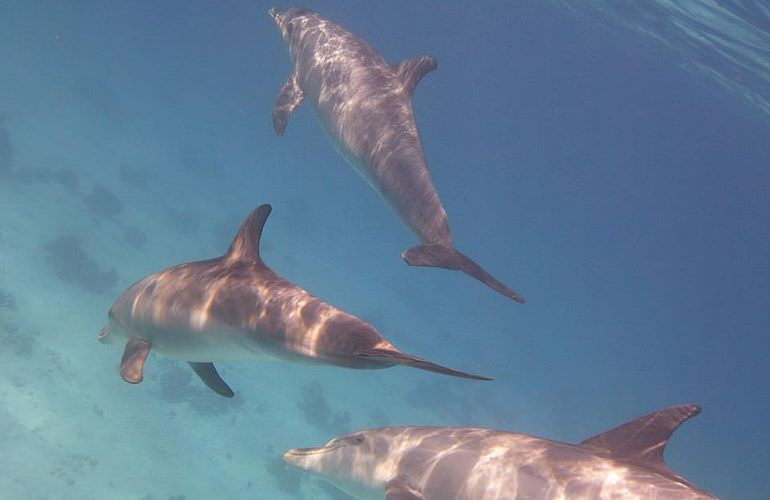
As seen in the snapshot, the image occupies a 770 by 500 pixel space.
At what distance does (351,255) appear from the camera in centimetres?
5303

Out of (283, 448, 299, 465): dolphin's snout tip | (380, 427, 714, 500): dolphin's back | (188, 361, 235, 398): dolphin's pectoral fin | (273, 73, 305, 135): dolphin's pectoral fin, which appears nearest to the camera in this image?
(380, 427, 714, 500): dolphin's back

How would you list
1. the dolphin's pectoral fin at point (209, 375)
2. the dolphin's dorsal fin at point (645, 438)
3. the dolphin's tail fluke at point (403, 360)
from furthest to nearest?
the dolphin's pectoral fin at point (209, 375) → the dolphin's dorsal fin at point (645, 438) → the dolphin's tail fluke at point (403, 360)

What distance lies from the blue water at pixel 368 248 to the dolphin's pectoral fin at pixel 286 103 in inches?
488

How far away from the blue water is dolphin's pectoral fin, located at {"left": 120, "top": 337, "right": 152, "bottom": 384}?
1127 cm

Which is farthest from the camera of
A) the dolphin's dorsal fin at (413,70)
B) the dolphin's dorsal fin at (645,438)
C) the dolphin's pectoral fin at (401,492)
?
the dolphin's dorsal fin at (413,70)

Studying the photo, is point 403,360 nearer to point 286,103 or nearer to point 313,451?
point 313,451

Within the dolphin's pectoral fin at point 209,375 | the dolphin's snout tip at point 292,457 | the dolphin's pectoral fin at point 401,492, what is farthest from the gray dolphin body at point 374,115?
the dolphin's pectoral fin at point 209,375

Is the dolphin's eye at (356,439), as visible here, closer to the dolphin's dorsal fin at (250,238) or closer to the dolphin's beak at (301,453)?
the dolphin's beak at (301,453)

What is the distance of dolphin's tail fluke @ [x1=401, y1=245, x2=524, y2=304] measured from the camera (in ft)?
18.6

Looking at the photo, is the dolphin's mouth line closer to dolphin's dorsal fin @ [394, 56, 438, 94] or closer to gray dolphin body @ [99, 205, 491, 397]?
gray dolphin body @ [99, 205, 491, 397]

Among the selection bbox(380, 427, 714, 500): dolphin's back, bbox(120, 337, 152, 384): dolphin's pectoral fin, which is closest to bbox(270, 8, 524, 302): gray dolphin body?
bbox(380, 427, 714, 500): dolphin's back

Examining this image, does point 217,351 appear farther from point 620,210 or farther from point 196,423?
point 620,210

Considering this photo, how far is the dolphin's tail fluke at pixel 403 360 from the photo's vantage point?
3572 millimetres

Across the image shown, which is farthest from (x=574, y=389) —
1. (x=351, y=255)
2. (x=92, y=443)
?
(x=92, y=443)
